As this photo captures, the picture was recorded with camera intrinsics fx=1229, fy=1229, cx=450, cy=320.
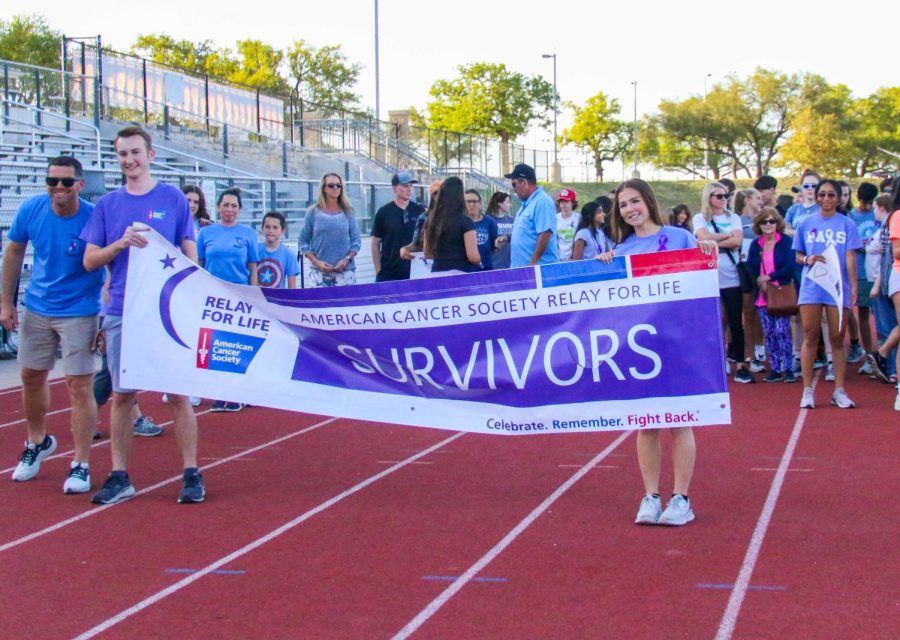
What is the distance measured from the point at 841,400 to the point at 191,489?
5.95 metres

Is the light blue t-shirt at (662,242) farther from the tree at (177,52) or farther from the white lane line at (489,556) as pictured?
the tree at (177,52)

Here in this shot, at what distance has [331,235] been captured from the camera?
455 inches

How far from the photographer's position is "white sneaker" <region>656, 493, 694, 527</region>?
6.23 metres

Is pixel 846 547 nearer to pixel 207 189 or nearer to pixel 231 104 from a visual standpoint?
pixel 207 189

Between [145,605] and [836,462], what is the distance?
15.6 feet

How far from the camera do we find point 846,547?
5.81 meters

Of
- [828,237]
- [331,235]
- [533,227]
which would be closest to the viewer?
[828,237]

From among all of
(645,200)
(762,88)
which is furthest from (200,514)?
(762,88)

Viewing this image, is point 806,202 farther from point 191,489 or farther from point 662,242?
point 191,489

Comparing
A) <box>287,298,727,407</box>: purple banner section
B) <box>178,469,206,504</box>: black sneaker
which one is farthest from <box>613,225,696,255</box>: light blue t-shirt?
<box>178,469,206,504</box>: black sneaker

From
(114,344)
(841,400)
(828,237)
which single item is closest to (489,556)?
(114,344)

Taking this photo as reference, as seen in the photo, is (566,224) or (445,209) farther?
(566,224)

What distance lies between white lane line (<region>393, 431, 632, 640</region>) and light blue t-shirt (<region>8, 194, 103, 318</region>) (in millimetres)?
2994

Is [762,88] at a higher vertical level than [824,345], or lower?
higher
